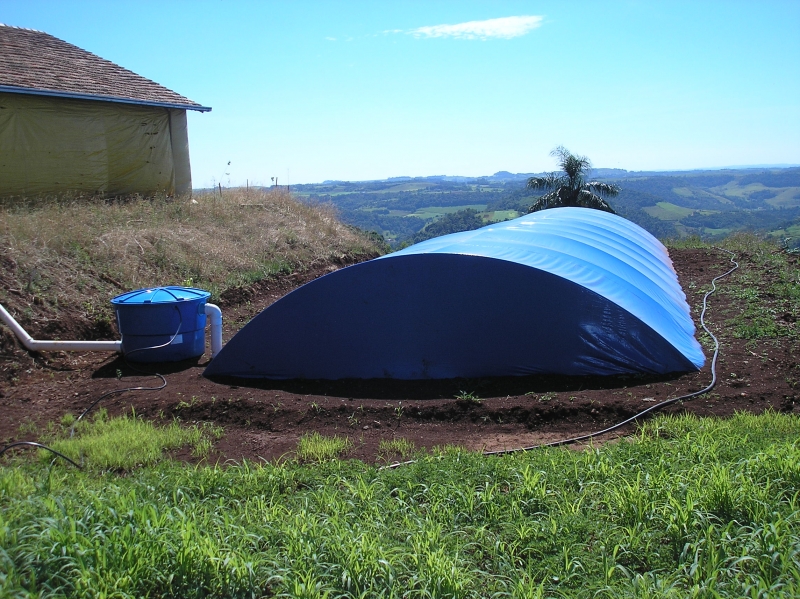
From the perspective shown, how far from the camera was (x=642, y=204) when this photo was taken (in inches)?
2569

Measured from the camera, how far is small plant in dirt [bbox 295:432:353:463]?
222 inches

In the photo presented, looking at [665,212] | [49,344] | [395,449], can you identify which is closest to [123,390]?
[49,344]

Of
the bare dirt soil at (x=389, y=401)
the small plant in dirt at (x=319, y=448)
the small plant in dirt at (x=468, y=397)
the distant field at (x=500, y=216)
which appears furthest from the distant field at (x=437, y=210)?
the small plant in dirt at (x=319, y=448)

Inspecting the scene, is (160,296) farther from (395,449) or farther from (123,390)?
(395,449)

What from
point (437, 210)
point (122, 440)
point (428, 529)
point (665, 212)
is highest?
point (437, 210)

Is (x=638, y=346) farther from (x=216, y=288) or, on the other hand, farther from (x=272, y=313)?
(x=216, y=288)

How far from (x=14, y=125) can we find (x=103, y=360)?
904cm

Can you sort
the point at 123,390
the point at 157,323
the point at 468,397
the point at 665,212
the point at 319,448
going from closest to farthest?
the point at 319,448
the point at 468,397
the point at 123,390
the point at 157,323
the point at 665,212

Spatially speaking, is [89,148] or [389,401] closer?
[389,401]

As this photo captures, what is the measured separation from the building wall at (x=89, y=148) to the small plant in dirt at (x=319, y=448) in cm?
1294

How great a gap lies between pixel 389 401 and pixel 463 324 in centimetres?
140

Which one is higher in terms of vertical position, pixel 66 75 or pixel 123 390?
pixel 66 75

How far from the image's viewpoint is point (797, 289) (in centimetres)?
1094

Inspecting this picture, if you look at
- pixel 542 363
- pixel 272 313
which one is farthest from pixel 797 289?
pixel 272 313
